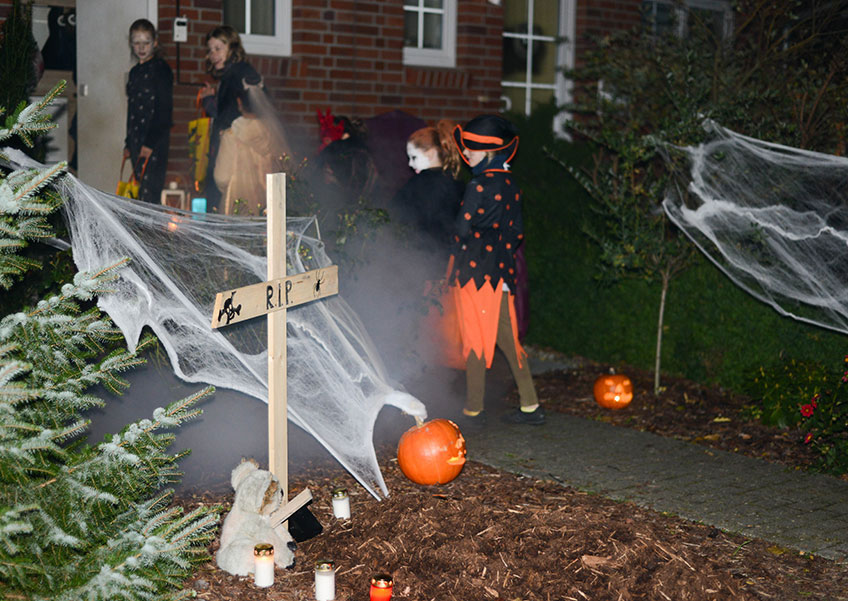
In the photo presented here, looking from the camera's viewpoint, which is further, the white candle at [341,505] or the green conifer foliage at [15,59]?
the green conifer foliage at [15,59]

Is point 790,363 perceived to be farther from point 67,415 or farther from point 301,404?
point 67,415

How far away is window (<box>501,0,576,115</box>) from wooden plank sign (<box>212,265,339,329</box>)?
6.52 m

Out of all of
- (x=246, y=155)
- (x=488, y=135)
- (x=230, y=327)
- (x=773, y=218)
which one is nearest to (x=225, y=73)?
(x=246, y=155)

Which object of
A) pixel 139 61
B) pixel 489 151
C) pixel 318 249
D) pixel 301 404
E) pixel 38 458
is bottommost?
pixel 301 404

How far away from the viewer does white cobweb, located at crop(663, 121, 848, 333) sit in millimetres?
5891

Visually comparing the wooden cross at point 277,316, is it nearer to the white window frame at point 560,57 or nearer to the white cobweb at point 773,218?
the white cobweb at point 773,218

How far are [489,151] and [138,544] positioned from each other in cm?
389

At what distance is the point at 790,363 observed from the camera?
21.2 feet

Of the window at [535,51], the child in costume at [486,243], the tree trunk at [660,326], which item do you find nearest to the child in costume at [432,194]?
the child in costume at [486,243]

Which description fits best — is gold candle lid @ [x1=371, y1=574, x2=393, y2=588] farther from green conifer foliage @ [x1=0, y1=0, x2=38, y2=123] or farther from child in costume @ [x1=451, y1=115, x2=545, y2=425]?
green conifer foliage @ [x1=0, y1=0, x2=38, y2=123]

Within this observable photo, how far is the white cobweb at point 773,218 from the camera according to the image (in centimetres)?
589

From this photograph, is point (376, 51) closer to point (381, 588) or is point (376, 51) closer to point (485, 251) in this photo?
point (485, 251)

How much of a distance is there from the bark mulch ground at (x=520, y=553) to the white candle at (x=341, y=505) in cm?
4

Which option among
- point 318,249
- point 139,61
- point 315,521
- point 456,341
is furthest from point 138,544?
point 139,61
